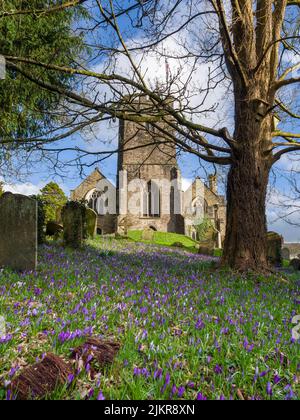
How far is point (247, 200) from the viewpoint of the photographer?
26.7ft

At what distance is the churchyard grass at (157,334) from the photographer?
8.07 feet

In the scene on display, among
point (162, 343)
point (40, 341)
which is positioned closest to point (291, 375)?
point (162, 343)

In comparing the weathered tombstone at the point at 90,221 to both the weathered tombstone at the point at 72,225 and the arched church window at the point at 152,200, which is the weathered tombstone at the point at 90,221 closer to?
the weathered tombstone at the point at 72,225

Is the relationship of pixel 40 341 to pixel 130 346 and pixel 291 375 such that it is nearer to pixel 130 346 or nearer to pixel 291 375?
pixel 130 346

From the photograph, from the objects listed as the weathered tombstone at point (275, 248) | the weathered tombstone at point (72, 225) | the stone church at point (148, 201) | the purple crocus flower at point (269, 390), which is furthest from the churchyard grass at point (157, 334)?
the stone church at point (148, 201)

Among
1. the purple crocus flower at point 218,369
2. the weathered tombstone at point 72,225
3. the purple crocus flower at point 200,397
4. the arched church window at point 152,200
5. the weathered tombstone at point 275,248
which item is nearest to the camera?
the purple crocus flower at point 200,397

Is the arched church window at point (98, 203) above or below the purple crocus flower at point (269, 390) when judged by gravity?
above

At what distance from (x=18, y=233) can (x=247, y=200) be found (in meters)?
4.93

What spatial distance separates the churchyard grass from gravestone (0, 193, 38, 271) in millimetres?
404

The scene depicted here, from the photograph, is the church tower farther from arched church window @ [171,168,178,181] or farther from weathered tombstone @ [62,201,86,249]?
weathered tombstone @ [62,201,86,249]

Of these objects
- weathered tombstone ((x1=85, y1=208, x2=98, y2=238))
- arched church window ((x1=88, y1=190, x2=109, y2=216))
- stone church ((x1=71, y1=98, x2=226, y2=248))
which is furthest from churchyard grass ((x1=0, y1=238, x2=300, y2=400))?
arched church window ((x1=88, y1=190, x2=109, y2=216))

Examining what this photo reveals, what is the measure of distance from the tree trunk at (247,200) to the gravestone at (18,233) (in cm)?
441

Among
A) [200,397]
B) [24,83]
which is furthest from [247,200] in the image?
[24,83]
